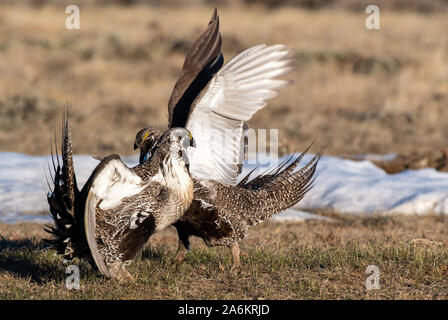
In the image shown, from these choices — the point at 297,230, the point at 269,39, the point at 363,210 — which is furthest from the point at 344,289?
the point at 269,39

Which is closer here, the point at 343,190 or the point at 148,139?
the point at 148,139

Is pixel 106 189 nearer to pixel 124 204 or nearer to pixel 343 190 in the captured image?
pixel 124 204

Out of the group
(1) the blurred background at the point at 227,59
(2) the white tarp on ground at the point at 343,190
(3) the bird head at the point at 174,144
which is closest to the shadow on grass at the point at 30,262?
(3) the bird head at the point at 174,144

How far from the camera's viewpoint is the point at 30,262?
5.50 meters

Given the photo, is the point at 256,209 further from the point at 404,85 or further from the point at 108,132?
the point at 404,85

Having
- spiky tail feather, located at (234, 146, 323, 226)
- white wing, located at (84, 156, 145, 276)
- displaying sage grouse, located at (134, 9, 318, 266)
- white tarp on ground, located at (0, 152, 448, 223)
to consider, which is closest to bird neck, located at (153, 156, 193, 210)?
white wing, located at (84, 156, 145, 276)

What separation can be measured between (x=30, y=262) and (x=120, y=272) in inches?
40.0

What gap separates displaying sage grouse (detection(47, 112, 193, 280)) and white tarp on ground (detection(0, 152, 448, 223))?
12.0 feet

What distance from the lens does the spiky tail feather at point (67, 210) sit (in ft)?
14.7

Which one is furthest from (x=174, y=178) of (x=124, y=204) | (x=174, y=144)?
(x=124, y=204)

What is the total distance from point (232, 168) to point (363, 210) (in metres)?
3.87

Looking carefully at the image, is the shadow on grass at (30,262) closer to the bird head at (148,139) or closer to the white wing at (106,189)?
the white wing at (106,189)

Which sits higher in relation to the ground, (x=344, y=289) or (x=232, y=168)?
(x=232, y=168)

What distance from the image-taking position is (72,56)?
1877 centimetres
